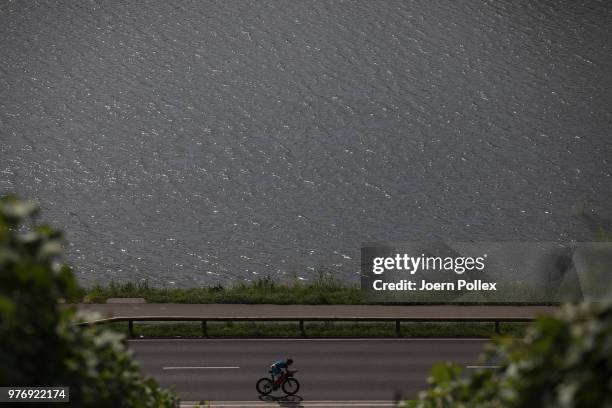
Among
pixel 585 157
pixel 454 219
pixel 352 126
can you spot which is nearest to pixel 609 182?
pixel 585 157

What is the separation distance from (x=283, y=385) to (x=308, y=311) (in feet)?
28.0

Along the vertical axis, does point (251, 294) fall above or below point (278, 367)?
above

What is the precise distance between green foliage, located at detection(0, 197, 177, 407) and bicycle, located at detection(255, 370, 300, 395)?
15595 mm

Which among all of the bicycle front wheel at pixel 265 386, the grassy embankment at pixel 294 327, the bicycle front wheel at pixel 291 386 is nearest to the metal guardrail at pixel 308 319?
the grassy embankment at pixel 294 327

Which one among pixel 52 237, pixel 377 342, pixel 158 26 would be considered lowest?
pixel 52 237

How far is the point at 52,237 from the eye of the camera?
15.4ft

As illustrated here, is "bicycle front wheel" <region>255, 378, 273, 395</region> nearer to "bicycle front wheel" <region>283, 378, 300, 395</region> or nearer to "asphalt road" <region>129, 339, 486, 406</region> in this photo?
"asphalt road" <region>129, 339, 486, 406</region>

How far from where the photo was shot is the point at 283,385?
21.7 metres

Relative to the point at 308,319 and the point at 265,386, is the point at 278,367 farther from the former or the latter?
the point at 308,319

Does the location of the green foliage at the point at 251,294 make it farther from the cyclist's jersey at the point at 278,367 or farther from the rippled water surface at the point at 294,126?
the cyclist's jersey at the point at 278,367

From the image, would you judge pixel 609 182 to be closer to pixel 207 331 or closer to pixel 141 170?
pixel 141 170

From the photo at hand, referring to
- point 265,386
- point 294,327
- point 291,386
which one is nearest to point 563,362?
point 265,386

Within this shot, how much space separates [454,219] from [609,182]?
10.3 metres

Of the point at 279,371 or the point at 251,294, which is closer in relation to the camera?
the point at 279,371
